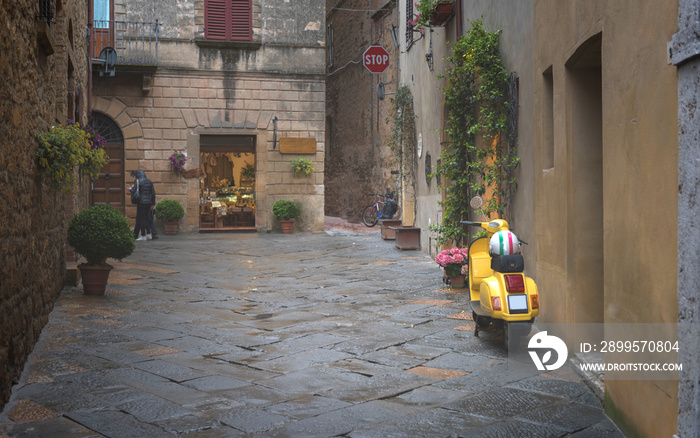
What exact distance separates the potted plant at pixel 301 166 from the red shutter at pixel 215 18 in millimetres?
3558

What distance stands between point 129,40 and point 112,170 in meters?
3.13

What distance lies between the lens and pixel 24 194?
4891 mm

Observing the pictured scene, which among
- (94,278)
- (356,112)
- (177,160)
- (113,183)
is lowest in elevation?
(94,278)

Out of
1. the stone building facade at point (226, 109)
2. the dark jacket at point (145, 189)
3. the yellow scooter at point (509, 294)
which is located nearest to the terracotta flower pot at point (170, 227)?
the stone building facade at point (226, 109)

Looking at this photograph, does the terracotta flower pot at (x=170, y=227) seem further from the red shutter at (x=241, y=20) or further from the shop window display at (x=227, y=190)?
the red shutter at (x=241, y=20)

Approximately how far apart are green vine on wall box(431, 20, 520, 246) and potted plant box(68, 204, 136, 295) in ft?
13.0

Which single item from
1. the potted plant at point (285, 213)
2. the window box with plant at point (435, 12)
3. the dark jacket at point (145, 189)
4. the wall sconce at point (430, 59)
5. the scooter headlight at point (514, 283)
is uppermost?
the window box with plant at point (435, 12)

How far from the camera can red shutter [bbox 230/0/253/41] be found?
687 inches

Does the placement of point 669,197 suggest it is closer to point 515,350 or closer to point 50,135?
point 515,350

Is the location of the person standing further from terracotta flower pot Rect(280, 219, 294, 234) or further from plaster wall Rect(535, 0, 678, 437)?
plaster wall Rect(535, 0, 678, 437)

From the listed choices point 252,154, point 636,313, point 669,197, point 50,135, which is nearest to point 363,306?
point 50,135

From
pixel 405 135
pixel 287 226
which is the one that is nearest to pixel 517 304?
pixel 405 135

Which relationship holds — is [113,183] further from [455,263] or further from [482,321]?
[482,321]

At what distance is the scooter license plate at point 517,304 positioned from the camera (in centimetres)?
501
